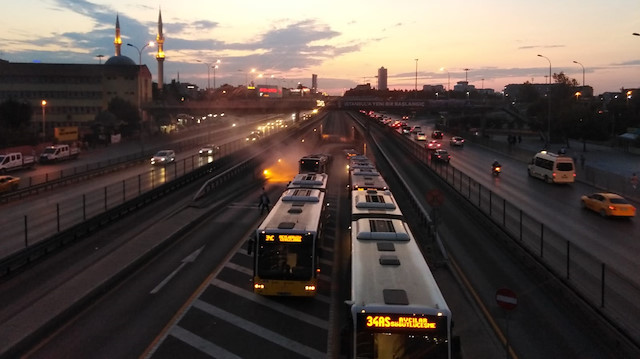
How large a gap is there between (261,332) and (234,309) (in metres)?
1.84

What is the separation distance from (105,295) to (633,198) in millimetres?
33056

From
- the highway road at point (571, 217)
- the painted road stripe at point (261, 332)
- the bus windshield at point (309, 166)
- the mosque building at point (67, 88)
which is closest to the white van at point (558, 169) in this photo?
the highway road at point (571, 217)

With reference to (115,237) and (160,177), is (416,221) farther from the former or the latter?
(160,177)

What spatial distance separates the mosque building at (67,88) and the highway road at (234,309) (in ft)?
309

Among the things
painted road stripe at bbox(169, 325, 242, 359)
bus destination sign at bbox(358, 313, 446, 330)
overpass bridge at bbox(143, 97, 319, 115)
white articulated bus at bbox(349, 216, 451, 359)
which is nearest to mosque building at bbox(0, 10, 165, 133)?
overpass bridge at bbox(143, 97, 319, 115)

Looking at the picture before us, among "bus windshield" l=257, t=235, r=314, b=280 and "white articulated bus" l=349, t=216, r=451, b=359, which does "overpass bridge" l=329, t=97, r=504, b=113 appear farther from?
"white articulated bus" l=349, t=216, r=451, b=359

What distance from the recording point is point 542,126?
301ft

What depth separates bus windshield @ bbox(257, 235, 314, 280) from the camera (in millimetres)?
15227

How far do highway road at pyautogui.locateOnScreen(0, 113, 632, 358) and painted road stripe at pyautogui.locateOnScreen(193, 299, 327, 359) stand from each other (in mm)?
29

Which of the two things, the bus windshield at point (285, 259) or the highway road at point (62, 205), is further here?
the highway road at point (62, 205)

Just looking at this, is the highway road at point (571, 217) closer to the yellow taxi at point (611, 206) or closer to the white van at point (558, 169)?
the yellow taxi at point (611, 206)

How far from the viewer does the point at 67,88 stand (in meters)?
110

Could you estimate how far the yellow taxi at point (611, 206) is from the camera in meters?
27.2

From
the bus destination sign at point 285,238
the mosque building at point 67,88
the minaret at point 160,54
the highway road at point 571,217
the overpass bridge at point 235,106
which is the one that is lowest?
the highway road at point 571,217
